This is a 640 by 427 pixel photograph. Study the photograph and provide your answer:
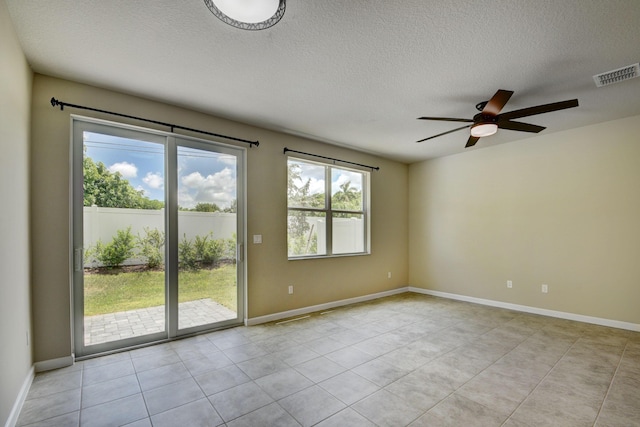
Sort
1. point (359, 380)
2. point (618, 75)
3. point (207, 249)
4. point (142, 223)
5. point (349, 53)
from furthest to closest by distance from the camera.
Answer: point (207, 249) → point (142, 223) → point (618, 75) → point (359, 380) → point (349, 53)

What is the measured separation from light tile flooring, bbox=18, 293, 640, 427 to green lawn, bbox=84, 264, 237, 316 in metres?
0.46

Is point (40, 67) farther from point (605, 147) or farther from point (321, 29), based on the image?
point (605, 147)

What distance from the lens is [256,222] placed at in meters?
4.12

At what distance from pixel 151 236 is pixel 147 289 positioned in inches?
23.2

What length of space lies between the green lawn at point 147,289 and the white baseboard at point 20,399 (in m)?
0.60

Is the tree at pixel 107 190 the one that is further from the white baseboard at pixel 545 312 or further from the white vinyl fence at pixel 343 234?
the white baseboard at pixel 545 312

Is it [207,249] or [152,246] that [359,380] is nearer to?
[207,249]

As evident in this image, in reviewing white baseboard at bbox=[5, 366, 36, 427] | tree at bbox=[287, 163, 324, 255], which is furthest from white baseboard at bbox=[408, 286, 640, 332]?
white baseboard at bbox=[5, 366, 36, 427]

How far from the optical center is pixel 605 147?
13.1 ft

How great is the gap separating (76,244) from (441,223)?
5.54 metres

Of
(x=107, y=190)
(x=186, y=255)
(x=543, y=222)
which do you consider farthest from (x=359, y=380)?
(x=543, y=222)

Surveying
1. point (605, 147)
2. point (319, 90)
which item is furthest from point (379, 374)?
point (605, 147)

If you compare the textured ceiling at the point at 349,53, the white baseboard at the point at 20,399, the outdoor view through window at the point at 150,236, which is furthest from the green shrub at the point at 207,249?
the white baseboard at the point at 20,399

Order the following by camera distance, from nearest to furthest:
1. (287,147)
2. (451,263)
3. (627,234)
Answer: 1. (627,234)
2. (287,147)
3. (451,263)
